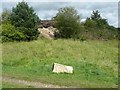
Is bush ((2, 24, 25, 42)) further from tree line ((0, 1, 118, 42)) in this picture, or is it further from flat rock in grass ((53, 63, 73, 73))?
flat rock in grass ((53, 63, 73, 73))

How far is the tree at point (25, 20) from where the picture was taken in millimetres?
37638

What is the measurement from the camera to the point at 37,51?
77.3ft

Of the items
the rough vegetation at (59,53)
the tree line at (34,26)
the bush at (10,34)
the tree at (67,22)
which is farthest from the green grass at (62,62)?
the tree at (67,22)

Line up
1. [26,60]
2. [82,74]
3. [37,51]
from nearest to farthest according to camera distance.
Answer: [82,74], [26,60], [37,51]

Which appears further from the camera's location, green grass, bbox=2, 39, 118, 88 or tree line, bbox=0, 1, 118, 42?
tree line, bbox=0, 1, 118, 42

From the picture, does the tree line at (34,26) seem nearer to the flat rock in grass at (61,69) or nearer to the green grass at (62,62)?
the green grass at (62,62)

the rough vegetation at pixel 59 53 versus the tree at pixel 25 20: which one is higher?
the tree at pixel 25 20

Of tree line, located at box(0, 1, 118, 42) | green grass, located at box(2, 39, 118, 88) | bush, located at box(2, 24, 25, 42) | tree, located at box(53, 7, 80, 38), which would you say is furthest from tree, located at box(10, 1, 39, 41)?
green grass, located at box(2, 39, 118, 88)

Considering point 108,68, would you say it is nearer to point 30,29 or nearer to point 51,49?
point 51,49

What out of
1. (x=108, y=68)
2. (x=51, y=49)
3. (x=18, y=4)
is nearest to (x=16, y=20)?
(x=18, y=4)

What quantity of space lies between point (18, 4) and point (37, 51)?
17955 millimetres

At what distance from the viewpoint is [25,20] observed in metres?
39.0

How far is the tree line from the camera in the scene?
35.7m

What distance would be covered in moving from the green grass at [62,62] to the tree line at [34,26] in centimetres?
917
